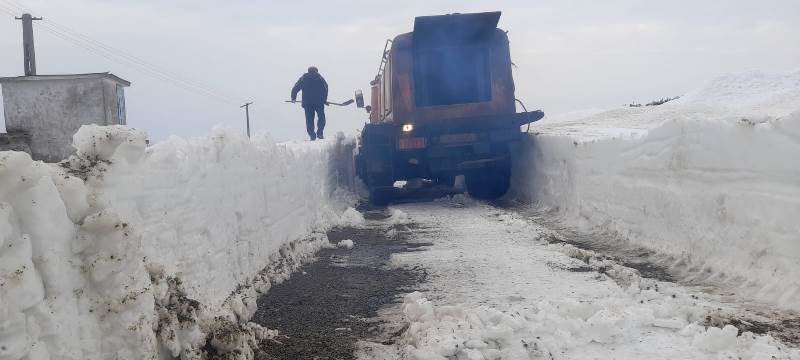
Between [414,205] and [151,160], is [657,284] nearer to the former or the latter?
[151,160]

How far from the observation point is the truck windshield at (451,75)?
11.8 meters

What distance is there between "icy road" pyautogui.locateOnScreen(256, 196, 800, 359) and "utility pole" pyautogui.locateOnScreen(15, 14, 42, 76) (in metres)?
22.2

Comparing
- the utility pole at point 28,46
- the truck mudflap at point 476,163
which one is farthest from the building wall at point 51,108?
the truck mudflap at point 476,163

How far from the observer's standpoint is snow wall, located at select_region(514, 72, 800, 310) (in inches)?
181

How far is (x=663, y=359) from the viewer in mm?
3314

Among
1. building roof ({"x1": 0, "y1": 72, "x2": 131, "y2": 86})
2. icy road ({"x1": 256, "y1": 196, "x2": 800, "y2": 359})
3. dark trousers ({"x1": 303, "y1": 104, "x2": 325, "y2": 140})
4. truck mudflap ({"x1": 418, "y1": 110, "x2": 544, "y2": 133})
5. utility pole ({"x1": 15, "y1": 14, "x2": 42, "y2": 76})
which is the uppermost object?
A: utility pole ({"x1": 15, "y1": 14, "x2": 42, "y2": 76})

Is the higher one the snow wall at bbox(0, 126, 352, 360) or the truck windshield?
the truck windshield

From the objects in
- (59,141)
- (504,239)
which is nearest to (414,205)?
(504,239)

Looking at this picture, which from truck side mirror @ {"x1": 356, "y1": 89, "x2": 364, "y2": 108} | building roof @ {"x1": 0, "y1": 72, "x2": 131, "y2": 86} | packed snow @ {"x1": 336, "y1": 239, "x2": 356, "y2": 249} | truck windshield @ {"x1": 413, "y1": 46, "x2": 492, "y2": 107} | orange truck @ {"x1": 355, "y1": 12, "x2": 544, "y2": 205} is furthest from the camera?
building roof @ {"x1": 0, "y1": 72, "x2": 131, "y2": 86}

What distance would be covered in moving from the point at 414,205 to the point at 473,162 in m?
1.48

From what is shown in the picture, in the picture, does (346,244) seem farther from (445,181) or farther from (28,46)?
(28,46)

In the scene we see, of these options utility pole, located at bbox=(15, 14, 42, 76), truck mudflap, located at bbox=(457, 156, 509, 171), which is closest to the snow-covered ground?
truck mudflap, located at bbox=(457, 156, 509, 171)

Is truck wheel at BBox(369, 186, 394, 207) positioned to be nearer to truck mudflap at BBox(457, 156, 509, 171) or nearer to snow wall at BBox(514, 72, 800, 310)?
truck mudflap at BBox(457, 156, 509, 171)

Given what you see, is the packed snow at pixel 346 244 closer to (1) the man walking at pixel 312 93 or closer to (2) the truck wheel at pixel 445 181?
(2) the truck wheel at pixel 445 181
